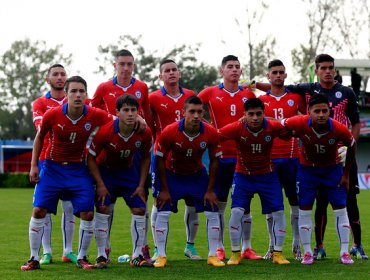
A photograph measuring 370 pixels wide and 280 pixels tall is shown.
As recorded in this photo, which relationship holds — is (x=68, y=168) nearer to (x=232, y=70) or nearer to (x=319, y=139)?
(x=232, y=70)

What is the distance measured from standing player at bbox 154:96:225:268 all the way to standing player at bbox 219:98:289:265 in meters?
0.23

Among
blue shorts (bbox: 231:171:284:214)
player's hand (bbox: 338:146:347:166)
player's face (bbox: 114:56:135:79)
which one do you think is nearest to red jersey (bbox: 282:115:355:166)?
player's hand (bbox: 338:146:347:166)

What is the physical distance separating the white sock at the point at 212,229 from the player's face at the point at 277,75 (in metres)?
1.92

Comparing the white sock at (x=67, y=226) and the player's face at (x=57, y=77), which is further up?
the player's face at (x=57, y=77)

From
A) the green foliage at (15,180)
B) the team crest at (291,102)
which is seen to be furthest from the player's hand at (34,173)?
the green foliage at (15,180)

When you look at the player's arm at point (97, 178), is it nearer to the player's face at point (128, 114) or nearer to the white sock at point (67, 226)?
the player's face at point (128, 114)

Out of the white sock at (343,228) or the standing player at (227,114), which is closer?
the white sock at (343,228)

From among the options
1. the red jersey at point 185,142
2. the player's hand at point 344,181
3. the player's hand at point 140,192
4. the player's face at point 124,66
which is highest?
the player's face at point 124,66

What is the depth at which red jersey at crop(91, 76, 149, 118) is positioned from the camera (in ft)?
33.9

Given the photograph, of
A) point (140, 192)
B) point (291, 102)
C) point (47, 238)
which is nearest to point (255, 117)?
point (291, 102)

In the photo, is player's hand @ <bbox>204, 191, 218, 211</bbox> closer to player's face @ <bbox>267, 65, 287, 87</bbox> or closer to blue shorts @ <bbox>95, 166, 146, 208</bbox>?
blue shorts @ <bbox>95, 166, 146, 208</bbox>

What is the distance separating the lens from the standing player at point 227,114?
403 inches

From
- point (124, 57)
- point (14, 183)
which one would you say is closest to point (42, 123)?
point (124, 57)

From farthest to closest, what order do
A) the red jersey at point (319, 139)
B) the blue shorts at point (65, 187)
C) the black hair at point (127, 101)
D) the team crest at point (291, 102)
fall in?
the team crest at point (291, 102)
the red jersey at point (319, 139)
the black hair at point (127, 101)
the blue shorts at point (65, 187)
